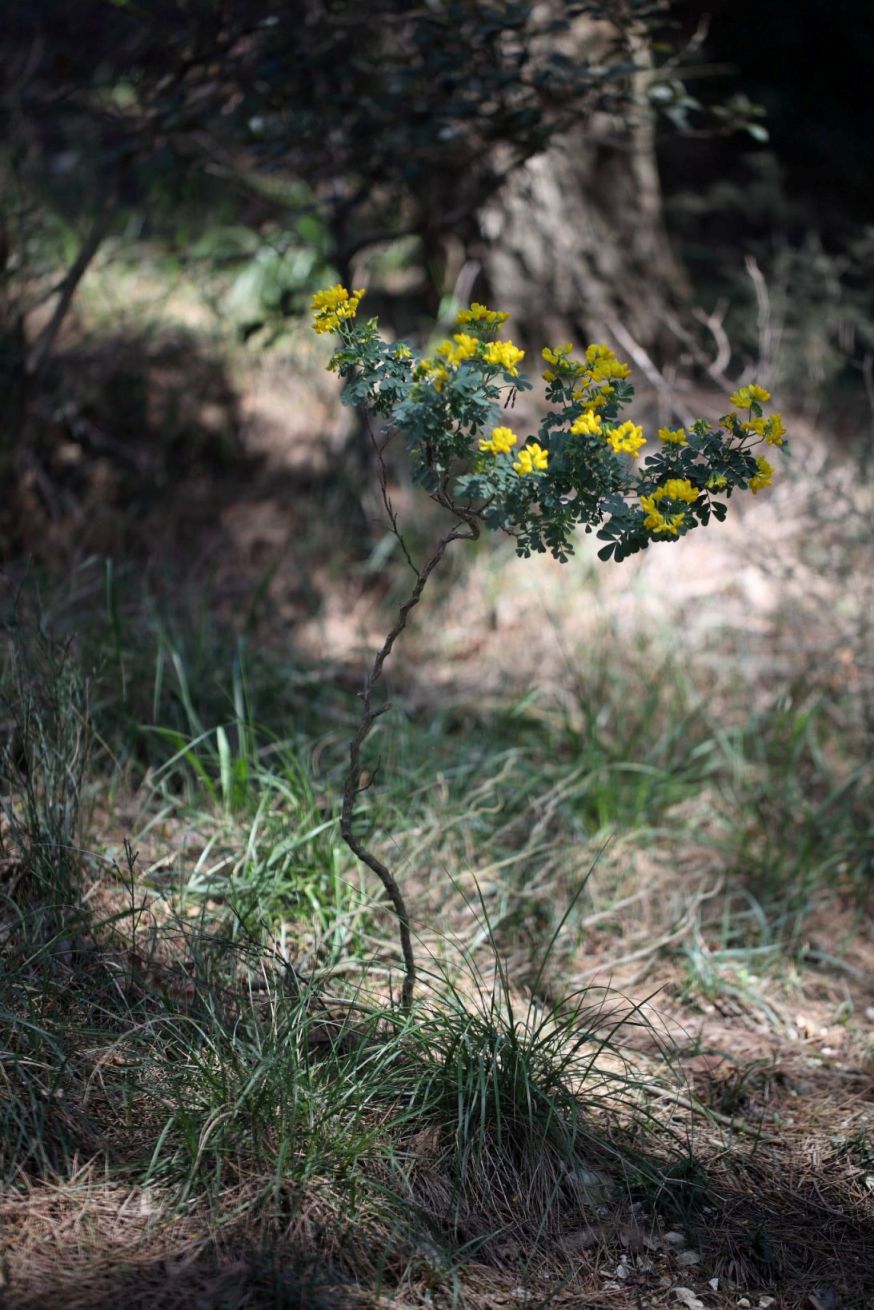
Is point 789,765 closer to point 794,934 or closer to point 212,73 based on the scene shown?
point 794,934

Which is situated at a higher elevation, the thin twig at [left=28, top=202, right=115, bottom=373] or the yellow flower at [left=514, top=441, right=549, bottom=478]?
the yellow flower at [left=514, top=441, right=549, bottom=478]

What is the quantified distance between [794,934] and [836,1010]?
23cm

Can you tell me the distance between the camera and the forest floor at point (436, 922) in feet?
6.10

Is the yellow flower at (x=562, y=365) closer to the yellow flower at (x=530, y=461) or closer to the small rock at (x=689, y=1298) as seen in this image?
the yellow flower at (x=530, y=461)

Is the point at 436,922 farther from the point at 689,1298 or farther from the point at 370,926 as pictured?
the point at 689,1298

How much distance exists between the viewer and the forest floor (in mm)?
1860

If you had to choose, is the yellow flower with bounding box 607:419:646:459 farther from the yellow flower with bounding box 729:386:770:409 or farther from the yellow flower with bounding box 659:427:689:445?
the yellow flower with bounding box 729:386:770:409

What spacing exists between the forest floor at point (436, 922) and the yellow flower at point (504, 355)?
1143 millimetres

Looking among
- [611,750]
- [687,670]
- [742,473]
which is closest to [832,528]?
[687,670]

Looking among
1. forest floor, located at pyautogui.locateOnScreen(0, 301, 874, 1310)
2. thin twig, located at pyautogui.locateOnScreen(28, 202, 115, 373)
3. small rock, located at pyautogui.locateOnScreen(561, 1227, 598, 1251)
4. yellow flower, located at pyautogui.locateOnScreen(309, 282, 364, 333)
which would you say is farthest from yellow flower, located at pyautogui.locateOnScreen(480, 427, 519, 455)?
thin twig, located at pyautogui.locateOnScreen(28, 202, 115, 373)

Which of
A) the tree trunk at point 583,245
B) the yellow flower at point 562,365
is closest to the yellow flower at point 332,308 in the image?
the yellow flower at point 562,365

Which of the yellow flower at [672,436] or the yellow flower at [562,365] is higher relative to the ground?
the yellow flower at [562,365]

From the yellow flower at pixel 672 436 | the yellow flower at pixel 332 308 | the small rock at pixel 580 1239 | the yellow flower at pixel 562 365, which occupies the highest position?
the yellow flower at pixel 332 308

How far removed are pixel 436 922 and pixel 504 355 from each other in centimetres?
144
